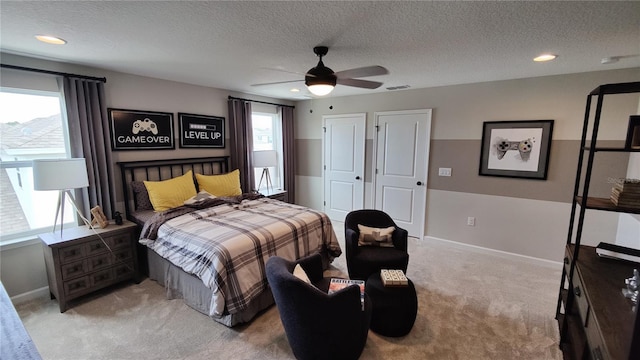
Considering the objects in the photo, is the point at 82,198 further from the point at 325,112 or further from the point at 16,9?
the point at 325,112

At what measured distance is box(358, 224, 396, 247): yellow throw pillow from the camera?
3.02 m

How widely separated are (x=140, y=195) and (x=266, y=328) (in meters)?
2.30

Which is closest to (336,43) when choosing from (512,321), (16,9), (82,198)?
(16,9)

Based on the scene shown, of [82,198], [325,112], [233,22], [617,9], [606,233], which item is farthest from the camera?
[325,112]

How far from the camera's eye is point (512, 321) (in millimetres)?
2461

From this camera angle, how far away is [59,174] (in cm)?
247

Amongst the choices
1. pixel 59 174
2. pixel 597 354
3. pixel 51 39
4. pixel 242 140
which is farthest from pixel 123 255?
pixel 597 354

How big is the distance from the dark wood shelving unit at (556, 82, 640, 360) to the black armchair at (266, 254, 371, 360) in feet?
4.03

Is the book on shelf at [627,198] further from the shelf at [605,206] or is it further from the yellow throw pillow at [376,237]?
the yellow throw pillow at [376,237]

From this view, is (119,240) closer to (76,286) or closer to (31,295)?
(76,286)

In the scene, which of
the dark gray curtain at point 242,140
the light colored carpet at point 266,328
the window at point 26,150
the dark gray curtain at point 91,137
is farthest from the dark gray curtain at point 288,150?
the window at point 26,150

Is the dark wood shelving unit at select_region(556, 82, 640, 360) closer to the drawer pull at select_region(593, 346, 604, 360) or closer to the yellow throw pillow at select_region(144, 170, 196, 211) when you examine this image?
the drawer pull at select_region(593, 346, 604, 360)

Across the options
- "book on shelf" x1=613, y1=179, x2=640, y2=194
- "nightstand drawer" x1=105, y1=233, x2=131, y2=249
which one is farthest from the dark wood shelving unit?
"nightstand drawer" x1=105, y1=233, x2=131, y2=249

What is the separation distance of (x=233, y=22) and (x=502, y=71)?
9.92 ft
